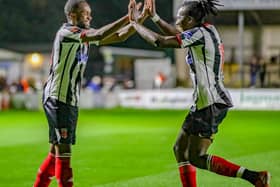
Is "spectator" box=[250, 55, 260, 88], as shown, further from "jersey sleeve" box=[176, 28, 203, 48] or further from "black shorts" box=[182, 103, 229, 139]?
"jersey sleeve" box=[176, 28, 203, 48]

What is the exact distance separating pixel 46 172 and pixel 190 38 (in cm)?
235

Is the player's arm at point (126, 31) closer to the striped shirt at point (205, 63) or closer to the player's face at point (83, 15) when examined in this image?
the player's face at point (83, 15)

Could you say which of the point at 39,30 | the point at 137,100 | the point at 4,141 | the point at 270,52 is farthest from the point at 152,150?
the point at 39,30

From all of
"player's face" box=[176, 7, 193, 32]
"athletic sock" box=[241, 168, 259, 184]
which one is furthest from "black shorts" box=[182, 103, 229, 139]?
"player's face" box=[176, 7, 193, 32]

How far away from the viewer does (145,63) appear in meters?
43.7

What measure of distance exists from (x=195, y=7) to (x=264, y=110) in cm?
2386

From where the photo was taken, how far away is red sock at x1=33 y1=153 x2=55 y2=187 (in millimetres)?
9039

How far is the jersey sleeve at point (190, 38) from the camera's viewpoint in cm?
843

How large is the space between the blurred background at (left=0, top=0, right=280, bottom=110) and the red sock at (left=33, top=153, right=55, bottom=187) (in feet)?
79.1

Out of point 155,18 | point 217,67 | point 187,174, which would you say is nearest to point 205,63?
point 217,67

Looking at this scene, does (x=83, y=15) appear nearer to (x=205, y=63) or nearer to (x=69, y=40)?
(x=69, y=40)

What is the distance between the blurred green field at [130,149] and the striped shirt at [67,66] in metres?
2.60

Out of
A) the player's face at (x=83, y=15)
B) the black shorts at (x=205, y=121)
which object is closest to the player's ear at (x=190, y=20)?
the black shorts at (x=205, y=121)

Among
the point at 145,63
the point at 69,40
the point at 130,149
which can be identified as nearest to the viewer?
the point at 69,40
